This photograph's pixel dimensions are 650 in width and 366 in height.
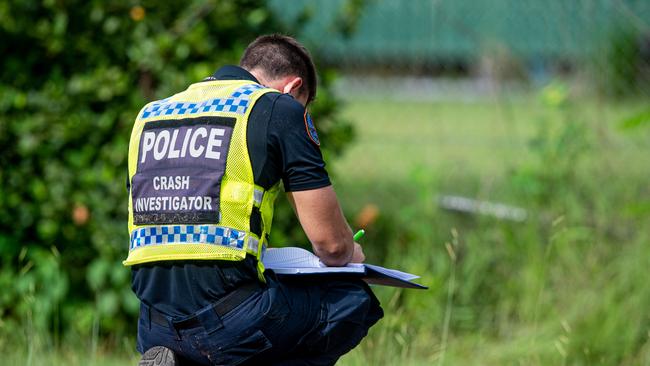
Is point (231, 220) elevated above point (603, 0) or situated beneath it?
elevated above

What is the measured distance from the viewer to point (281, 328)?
287 cm

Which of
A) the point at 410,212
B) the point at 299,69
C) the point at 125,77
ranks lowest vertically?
the point at 410,212

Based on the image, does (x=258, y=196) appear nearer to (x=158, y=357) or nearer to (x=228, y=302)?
(x=228, y=302)

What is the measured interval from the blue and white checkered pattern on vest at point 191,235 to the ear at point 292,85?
→ 0.59 meters

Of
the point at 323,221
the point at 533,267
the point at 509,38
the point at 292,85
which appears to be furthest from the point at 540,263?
the point at 509,38

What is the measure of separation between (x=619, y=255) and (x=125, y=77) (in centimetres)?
286

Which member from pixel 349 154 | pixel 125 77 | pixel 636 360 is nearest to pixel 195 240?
pixel 125 77

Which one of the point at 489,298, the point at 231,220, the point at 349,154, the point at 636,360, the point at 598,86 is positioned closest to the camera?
the point at 231,220

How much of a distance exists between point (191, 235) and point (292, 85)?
65 centimetres

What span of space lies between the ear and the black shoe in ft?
2.95

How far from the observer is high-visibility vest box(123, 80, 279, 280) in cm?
282

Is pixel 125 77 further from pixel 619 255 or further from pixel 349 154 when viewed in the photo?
pixel 349 154

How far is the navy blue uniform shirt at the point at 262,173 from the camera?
111 inches

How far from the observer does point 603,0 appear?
6.81m
